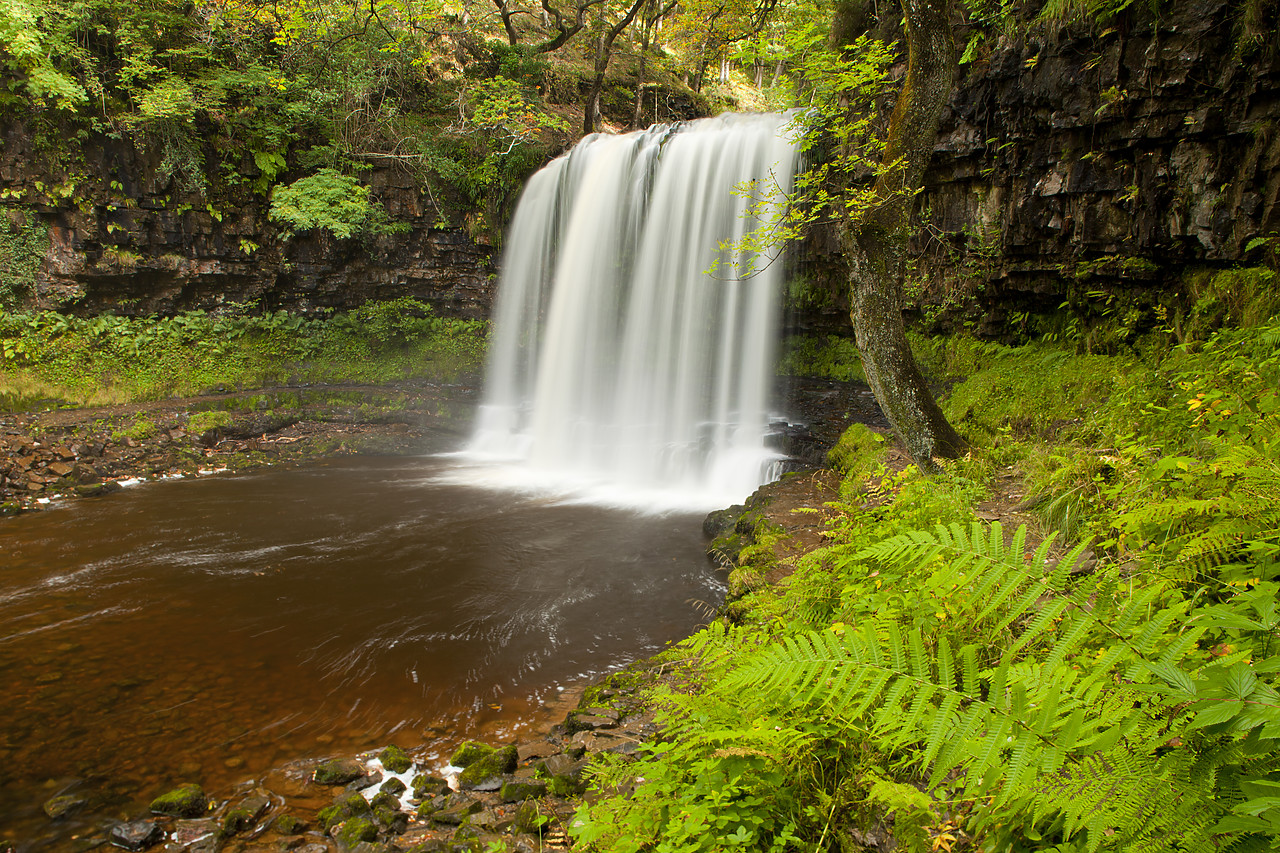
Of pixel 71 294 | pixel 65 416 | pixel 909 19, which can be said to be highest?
pixel 909 19

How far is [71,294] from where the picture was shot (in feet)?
45.5

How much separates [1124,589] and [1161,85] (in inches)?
294

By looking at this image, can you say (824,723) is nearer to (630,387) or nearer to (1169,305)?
(1169,305)

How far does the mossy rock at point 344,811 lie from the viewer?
12.0 ft

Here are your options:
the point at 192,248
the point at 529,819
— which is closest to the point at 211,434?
the point at 192,248

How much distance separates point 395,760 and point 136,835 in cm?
143

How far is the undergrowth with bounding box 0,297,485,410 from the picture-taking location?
13188mm

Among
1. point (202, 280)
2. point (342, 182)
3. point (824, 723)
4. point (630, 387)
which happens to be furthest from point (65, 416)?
point (824, 723)

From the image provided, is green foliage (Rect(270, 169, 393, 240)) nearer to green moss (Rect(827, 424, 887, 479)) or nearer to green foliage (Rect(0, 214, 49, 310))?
green foliage (Rect(0, 214, 49, 310))

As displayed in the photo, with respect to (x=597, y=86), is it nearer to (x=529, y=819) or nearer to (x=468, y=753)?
(x=468, y=753)

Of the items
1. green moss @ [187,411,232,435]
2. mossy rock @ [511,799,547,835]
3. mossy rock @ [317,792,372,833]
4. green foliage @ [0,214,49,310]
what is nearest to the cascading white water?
green moss @ [187,411,232,435]

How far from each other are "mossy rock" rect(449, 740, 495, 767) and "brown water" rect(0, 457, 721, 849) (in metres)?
0.42

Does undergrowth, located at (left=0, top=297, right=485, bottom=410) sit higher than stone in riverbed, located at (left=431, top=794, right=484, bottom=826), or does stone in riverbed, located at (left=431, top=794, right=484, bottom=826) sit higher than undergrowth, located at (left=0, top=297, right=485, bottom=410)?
undergrowth, located at (left=0, top=297, right=485, bottom=410)

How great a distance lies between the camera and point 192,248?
14.8 m
